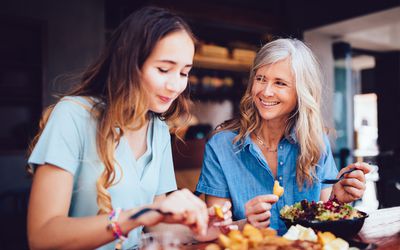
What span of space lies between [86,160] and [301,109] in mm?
1173

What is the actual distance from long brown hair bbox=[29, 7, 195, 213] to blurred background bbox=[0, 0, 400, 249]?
256 cm

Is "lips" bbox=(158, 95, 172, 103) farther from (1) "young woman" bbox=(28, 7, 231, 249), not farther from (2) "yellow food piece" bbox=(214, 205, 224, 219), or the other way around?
(2) "yellow food piece" bbox=(214, 205, 224, 219)

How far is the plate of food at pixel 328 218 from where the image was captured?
136cm

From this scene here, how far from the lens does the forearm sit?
1111mm

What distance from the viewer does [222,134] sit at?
2111 millimetres

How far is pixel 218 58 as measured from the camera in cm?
716

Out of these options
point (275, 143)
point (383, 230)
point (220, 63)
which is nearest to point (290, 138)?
point (275, 143)

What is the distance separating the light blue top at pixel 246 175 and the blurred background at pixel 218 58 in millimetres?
1908

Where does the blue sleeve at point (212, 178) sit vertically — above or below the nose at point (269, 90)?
below

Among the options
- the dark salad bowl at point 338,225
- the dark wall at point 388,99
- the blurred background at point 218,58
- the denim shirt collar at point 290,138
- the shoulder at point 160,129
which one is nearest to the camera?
the dark salad bowl at point 338,225

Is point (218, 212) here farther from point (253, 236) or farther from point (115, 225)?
point (115, 225)

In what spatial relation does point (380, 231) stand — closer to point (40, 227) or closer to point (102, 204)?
point (102, 204)

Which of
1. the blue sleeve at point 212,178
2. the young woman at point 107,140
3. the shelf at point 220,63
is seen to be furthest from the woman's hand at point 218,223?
the shelf at point 220,63

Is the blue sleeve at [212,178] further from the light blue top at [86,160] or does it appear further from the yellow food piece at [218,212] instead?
the yellow food piece at [218,212]
